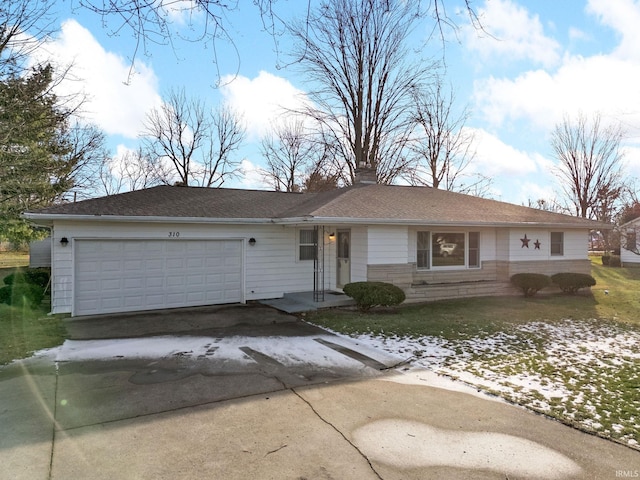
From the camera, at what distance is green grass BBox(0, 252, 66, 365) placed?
22.5ft

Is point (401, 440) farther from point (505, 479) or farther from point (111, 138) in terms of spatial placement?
point (111, 138)

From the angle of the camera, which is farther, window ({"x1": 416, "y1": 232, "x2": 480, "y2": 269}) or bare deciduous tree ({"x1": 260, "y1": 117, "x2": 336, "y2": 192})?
bare deciduous tree ({"x1": 260, "y1": 117, "x2": 336, "y2": 192})

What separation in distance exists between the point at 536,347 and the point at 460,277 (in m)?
6.20

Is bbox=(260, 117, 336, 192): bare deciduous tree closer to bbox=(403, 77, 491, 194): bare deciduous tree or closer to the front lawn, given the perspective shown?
bbox=(403, 77, 491, 194): bare deciduous tree

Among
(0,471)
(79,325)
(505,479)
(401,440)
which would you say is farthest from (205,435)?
(79,325)

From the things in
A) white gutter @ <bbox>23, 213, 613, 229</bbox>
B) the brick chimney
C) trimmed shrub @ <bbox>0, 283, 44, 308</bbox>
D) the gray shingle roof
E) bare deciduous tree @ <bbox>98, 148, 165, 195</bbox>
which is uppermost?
bare deciduous tree @ <bbox>98, 148, 165, 195</bbox>

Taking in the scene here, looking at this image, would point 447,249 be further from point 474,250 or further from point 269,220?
point 269,220

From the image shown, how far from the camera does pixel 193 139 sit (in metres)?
28.4

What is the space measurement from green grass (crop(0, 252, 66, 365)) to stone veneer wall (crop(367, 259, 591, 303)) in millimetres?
7830

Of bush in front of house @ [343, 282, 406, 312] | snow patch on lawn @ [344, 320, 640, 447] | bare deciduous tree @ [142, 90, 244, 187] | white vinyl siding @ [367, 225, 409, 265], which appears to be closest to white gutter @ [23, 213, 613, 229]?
white vinyl siding @ [367, 225, 409, 265]

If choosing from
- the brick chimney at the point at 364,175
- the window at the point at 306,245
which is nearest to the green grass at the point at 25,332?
the window at the point at 306,245

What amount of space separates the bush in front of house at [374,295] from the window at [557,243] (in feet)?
25.1

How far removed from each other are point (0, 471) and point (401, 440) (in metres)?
3.43

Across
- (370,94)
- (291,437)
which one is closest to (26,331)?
(291,437)
